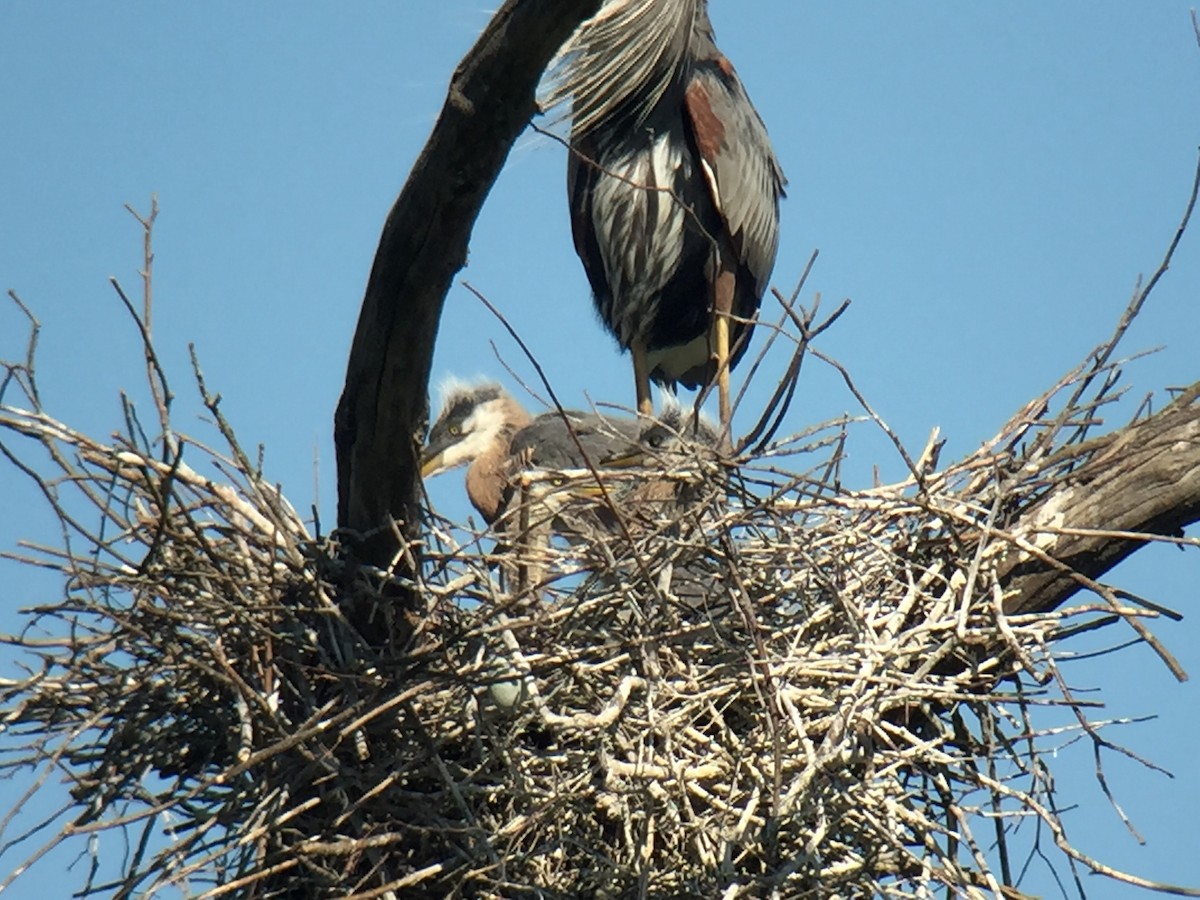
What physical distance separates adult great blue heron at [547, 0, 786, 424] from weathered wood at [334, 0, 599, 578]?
2561 millimetres

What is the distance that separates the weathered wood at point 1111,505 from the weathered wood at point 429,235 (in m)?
1.29

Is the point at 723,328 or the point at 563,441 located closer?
the point at 563,441

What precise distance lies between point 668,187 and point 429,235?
3.03 metres

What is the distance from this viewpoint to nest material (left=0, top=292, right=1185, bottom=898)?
331cm

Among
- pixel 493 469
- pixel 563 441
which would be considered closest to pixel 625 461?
pixel 563 441

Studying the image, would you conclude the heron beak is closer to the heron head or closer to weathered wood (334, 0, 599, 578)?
the heron head

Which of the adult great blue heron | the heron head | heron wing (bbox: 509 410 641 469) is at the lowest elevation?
heron wing (bbox: 509 410 641 469)

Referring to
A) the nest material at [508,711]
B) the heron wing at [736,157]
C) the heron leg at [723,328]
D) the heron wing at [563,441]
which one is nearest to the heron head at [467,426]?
the heron wing at [563,441]

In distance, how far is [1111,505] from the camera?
363 cm

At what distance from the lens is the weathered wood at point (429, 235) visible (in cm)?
286

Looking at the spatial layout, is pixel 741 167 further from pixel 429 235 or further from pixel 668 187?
pixel 429 235

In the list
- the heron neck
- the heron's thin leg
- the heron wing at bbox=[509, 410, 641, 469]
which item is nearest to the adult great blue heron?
the heron's thin leg

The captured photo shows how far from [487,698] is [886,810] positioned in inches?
30.6

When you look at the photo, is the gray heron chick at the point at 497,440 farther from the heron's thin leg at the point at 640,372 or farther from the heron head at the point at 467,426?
the heron's thin leg at the point at 640,372
